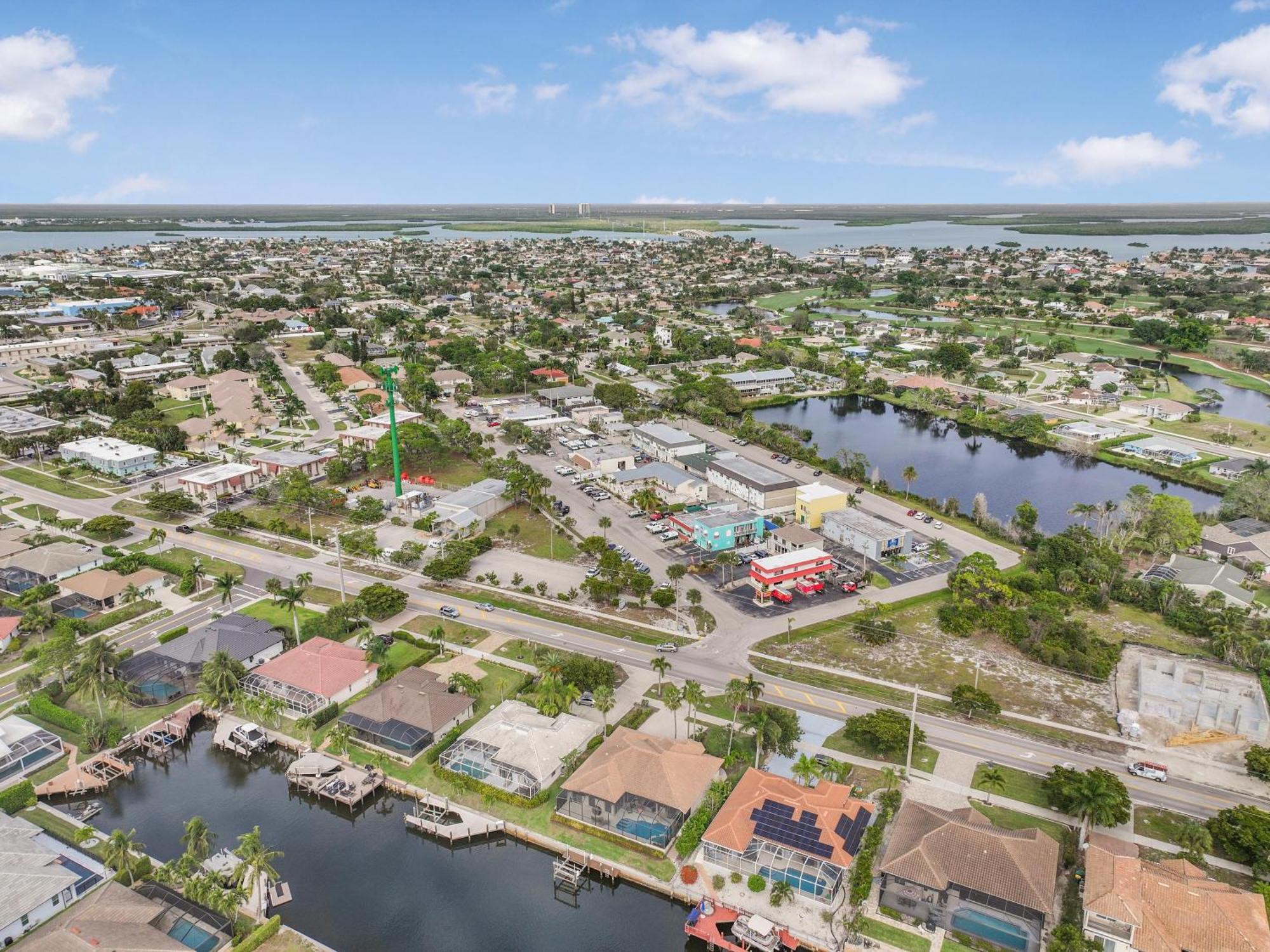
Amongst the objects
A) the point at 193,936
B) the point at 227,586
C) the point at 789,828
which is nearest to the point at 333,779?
the point at 193,936

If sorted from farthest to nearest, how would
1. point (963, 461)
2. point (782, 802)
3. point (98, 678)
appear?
point (963, 461) → point (98, 678) → point (782, 802)

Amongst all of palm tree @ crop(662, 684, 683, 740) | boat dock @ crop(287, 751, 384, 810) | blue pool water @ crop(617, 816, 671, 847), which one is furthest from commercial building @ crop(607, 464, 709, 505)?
blue pool water @ crop(617, 816, 671, 847)

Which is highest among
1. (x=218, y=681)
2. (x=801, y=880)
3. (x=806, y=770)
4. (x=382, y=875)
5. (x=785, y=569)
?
(x=785, y=569)

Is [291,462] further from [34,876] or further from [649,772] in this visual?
[649,772]

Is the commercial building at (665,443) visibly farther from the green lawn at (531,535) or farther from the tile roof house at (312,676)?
the tile roof house at (312,676)

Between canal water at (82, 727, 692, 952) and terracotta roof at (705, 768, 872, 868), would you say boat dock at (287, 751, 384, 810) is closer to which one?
canal water at (82, 727, 692, 952)

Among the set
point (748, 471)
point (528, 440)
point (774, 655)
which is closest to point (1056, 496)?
point (748, 471)

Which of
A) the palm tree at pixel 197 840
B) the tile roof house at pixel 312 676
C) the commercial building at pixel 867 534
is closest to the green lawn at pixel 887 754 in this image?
the commercial building at pixel 867 534
